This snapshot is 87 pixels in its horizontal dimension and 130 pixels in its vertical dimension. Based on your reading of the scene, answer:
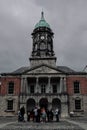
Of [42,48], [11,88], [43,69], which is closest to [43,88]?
[43,69]

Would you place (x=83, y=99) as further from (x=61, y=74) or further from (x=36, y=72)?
(x=36, y=72)

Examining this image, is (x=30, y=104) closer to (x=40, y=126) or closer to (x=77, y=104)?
(x=77, y=104)

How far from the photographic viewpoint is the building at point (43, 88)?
42.2m

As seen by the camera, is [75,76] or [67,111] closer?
[67,111]

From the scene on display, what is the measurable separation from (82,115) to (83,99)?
9.86ft

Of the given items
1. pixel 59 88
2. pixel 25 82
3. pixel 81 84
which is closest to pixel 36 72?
pixel 25 82

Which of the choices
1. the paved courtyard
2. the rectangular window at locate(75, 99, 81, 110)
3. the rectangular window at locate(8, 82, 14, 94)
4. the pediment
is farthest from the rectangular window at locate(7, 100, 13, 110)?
the paved courtyard

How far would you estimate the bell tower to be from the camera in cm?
4584

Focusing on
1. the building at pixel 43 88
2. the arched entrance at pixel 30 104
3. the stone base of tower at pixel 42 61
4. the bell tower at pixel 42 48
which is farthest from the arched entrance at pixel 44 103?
the bell tower at pixel 42 48

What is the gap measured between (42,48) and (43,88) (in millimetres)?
7771

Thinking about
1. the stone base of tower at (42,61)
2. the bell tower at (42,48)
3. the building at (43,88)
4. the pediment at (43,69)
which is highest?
the bell tower at (42,48)

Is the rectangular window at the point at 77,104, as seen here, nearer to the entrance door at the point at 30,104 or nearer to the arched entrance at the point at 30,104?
the arched entrance at the point at 30,104

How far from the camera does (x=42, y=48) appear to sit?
45875 mm

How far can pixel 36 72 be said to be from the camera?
43469mm
